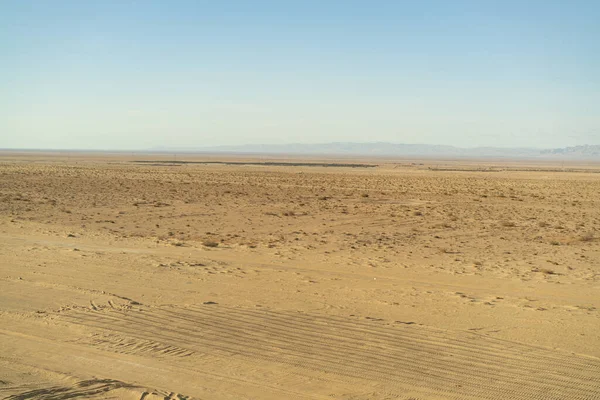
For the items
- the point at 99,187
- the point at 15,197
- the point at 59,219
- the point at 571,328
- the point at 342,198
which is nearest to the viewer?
the point at 571,328

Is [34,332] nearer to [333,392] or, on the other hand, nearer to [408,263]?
[333,392]

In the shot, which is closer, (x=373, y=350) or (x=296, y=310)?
(x=373, y=350)

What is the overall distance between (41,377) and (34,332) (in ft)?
5.72

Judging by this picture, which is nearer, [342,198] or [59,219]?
[59,219]

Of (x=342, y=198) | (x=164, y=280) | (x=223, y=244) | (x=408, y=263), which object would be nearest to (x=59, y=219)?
(x=223, y=244)

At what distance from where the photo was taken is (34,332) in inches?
310

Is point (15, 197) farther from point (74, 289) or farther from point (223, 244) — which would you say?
point (74, 289)

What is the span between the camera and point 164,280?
37.4 feet

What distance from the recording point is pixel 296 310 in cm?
930

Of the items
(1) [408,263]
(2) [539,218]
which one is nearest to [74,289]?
(1) [408,263]

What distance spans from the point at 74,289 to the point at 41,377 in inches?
168

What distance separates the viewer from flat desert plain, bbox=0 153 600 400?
6375 millimetres

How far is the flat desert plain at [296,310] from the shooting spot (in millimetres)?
6375

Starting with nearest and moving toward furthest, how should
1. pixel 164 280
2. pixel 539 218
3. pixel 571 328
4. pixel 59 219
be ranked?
pixel 571 328
pixel 164 280
pixel 59 219
pixel 539 218
